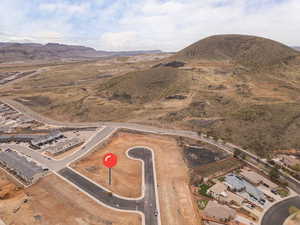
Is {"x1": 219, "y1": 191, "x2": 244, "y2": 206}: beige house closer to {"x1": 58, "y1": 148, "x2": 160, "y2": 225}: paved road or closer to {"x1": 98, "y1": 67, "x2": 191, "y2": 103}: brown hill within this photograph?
{"x1": 58, "y1": 148, "x2": 160, "y2": 225}: paved road

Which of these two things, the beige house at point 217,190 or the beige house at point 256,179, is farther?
the beige house at point 256,179

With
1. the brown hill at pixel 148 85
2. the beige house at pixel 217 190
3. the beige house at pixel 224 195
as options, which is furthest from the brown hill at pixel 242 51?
the beige house at pixel 224 195

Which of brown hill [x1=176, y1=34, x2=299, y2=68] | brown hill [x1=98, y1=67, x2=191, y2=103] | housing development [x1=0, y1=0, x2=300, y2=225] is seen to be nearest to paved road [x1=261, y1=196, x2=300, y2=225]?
housing development [x1=0, y1=0, x2=300, y2=225]

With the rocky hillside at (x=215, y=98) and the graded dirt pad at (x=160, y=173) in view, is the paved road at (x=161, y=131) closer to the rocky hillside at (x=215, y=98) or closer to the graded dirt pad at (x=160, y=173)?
the rocky hillside at (x=215, y=98)

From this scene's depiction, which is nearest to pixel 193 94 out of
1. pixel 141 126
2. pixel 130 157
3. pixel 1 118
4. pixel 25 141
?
pixel 141 126

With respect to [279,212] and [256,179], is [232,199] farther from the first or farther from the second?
[256,179]

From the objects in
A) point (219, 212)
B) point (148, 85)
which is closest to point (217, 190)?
point (219, 212)
